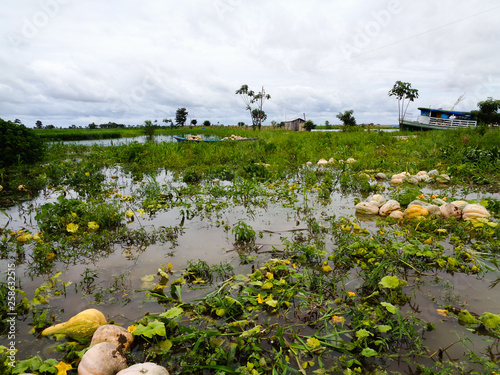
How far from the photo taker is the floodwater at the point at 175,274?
219 cm

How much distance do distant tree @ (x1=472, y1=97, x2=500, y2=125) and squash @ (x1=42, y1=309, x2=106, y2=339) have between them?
43.1 metres

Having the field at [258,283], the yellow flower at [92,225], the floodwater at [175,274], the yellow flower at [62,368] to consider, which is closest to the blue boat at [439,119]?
the field at [258,283]

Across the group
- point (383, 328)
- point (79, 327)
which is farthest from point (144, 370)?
point (383, 328)

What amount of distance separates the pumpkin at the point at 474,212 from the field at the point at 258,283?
0.09 meters

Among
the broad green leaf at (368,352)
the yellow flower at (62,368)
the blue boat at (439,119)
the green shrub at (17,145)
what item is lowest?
the yellow flower at (62,368)

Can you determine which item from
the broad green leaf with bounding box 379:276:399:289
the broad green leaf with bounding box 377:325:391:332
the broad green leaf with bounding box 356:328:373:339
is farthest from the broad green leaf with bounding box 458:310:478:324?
the broad green leaf with bounding box 356:328:373:339

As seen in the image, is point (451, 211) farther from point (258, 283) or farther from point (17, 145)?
point (17, 145)

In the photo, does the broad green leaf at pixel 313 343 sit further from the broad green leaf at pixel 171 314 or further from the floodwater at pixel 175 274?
the broad green leaf at pixel 171 314

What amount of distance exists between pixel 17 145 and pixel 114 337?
983 centimetres

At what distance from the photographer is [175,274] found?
2.90 meters

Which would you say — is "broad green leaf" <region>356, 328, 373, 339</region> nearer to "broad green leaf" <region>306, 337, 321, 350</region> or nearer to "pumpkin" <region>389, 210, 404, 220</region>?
"broad green leaf" <region>306, 337, 321, 350</region>

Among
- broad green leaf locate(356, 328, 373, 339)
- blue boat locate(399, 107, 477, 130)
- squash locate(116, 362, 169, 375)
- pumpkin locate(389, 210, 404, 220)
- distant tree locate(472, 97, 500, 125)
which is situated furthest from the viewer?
distant tree locate(472, 97, 500, 125)

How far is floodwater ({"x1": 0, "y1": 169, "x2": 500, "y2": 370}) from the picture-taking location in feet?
7.19

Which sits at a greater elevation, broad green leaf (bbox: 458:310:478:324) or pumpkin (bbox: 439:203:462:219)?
pumpkin (bbox: 439:203:462:219)
